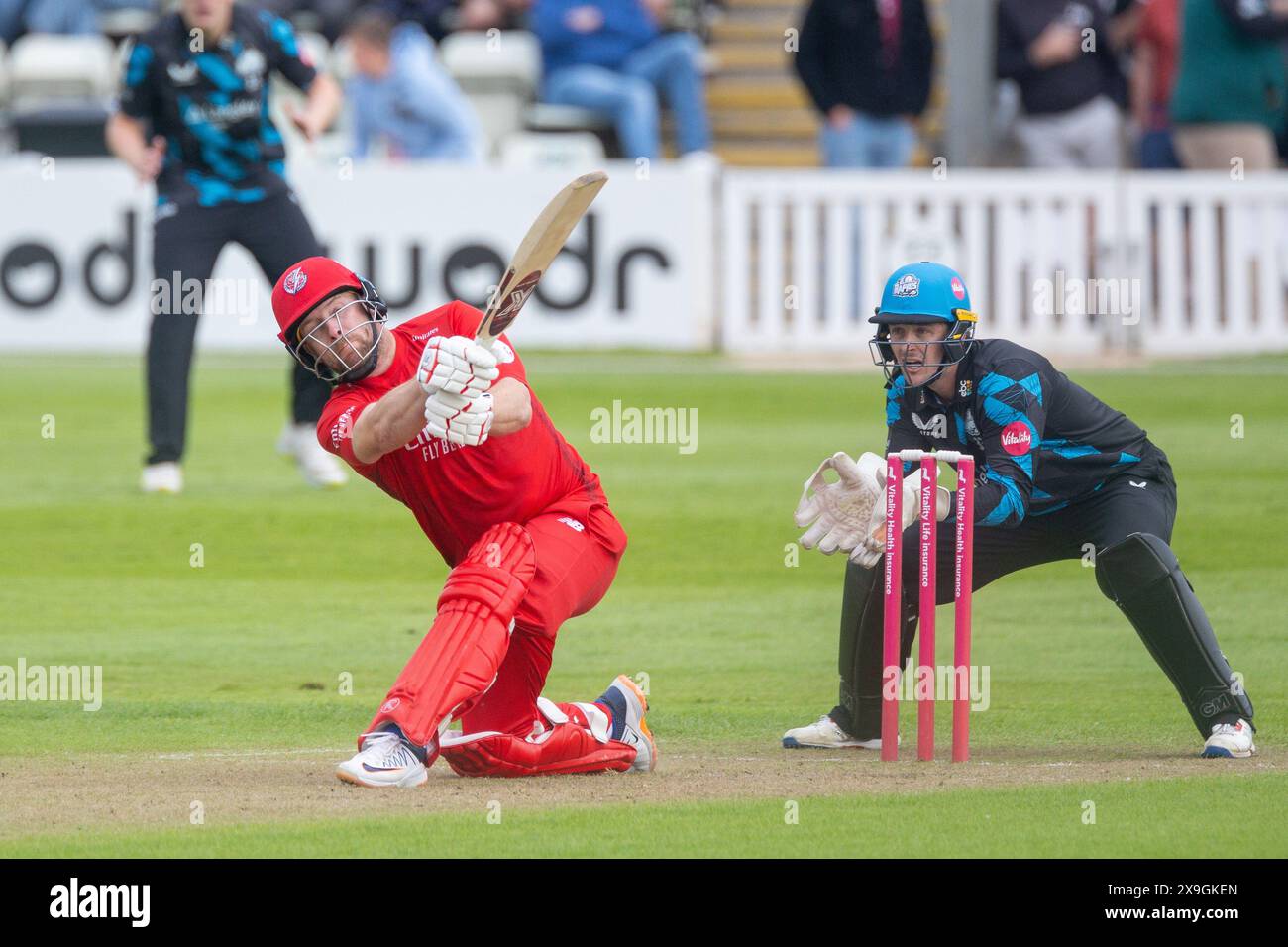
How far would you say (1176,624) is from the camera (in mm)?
7062

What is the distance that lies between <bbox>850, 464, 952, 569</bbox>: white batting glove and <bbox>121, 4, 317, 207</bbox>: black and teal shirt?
627 cm

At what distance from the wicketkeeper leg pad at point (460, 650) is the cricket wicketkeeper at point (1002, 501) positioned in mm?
1028

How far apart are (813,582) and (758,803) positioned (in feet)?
15.1

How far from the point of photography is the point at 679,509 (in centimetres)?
1272

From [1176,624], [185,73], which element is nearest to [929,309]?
[1176,624]

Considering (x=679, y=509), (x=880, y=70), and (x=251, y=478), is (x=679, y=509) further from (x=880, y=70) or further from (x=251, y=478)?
(x=880, y=70)

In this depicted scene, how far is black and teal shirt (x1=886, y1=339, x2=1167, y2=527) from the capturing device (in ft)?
23.1

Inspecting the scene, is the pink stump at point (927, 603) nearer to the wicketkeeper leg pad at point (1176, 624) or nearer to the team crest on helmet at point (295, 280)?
the wicketkeeper leg pad at point (1176, 624)

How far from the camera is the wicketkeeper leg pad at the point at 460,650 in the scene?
21.2ft

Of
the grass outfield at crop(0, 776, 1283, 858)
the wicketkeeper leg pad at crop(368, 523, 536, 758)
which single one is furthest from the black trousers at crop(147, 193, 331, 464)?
the grass outfield at crop(0, 776, 1283, 858)

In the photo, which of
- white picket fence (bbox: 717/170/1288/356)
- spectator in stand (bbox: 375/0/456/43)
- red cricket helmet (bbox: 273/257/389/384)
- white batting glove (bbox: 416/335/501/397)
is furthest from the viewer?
spectator in stand (bbox: 375/0/456/43)

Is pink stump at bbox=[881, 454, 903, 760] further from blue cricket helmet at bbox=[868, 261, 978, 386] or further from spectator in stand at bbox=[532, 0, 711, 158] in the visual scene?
spectator in stand at bbox=[532, 0, 711, 158]

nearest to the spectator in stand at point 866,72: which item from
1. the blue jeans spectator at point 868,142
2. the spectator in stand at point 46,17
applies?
the blue jeans spectator at point 868,142
